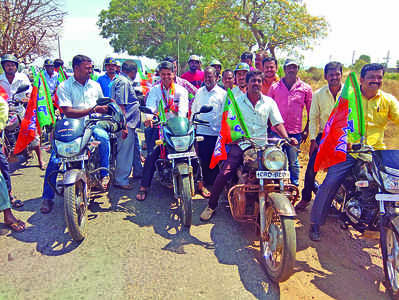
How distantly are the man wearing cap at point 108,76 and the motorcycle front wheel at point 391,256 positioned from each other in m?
4.54

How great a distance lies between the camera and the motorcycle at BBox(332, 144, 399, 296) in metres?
2.65

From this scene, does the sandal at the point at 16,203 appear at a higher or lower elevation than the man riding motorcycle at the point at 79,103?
lower

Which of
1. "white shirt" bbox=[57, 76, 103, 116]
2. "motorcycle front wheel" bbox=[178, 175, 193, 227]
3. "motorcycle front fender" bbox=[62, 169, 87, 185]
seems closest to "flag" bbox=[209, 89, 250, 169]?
"motorcycle front wheel" bbox=[178, 175, 193, 227]

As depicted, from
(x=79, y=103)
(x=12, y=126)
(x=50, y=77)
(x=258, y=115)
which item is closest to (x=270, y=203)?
(x=258, y=115)

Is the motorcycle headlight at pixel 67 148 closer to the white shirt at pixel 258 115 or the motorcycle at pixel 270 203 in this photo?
the motorcycle at pixel 270 203

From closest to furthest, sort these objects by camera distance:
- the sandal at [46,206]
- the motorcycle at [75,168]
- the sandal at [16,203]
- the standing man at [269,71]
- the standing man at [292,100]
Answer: the motorcycle at [75,168]
the sandal at [46,206]
the sandal at [16,203]
the standing man at [292,100]
the standing man at [269,71]

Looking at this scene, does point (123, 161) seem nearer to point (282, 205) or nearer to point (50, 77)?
point (282, 205)

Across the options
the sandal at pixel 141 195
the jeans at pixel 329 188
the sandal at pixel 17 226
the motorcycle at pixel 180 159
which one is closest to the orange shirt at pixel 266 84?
the motorcycle at pixel 180 159

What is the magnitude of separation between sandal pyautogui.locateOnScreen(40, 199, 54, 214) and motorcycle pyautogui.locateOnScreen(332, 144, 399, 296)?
142 inches

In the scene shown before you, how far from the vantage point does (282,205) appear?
2775 millimetres

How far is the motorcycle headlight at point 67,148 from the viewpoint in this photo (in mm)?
3414

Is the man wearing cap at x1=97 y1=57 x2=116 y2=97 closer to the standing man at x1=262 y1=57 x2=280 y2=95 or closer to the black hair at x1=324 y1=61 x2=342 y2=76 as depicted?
the standing man at x1=262 y1=57 x2=280 y2=95

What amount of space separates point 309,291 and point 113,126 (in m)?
3.25

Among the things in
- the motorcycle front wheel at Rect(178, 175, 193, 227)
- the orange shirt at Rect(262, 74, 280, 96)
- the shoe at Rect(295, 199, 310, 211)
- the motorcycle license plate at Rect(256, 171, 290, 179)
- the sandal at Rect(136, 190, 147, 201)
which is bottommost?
the shoe at Rect(295, 199, 310, 211)
